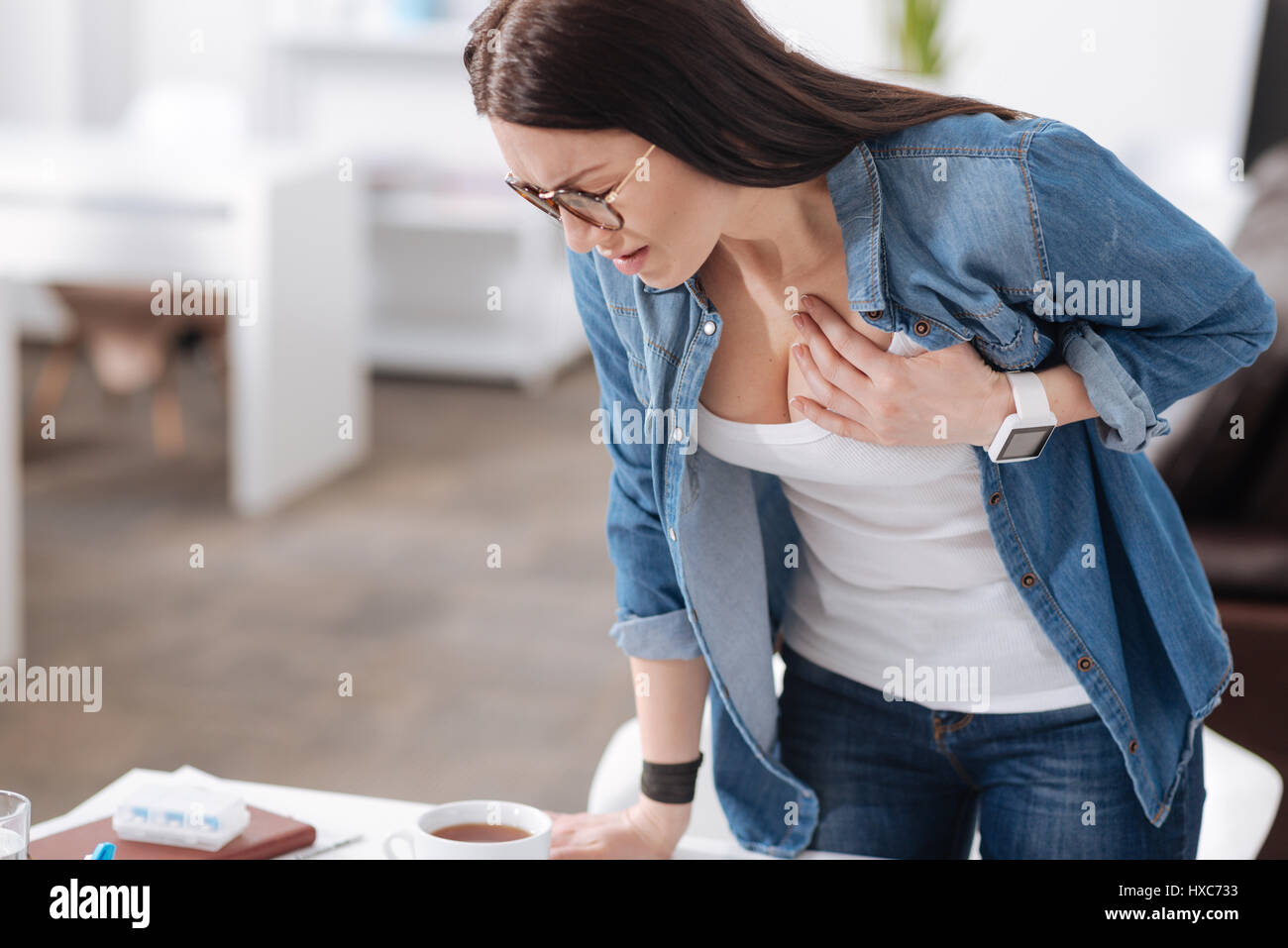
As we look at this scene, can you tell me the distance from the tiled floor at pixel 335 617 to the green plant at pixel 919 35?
5.79ft

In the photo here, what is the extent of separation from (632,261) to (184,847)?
0.52 meters

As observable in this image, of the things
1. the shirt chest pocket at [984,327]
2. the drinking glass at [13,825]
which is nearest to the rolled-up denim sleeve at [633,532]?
the shirt chest pocket at [984,327]

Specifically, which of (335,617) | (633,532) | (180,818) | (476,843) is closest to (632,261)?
(633,532)

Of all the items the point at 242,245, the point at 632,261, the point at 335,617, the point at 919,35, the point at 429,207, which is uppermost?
the point at 919,35

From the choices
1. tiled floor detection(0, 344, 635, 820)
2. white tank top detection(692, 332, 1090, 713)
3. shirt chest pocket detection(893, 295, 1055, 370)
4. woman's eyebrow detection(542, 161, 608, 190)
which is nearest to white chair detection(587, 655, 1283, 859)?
white tank top detection(692, 332, 1090, 713)

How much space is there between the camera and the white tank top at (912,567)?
3.45 feet

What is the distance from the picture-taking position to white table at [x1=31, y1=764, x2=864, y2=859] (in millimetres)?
1096

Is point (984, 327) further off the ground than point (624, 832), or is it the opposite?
point (984, 327)

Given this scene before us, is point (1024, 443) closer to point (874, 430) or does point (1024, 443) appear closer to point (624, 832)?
point (874, 430)

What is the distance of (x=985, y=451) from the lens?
3.42 ft

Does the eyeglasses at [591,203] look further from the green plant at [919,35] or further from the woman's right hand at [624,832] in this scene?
the green plant at [919,35]
